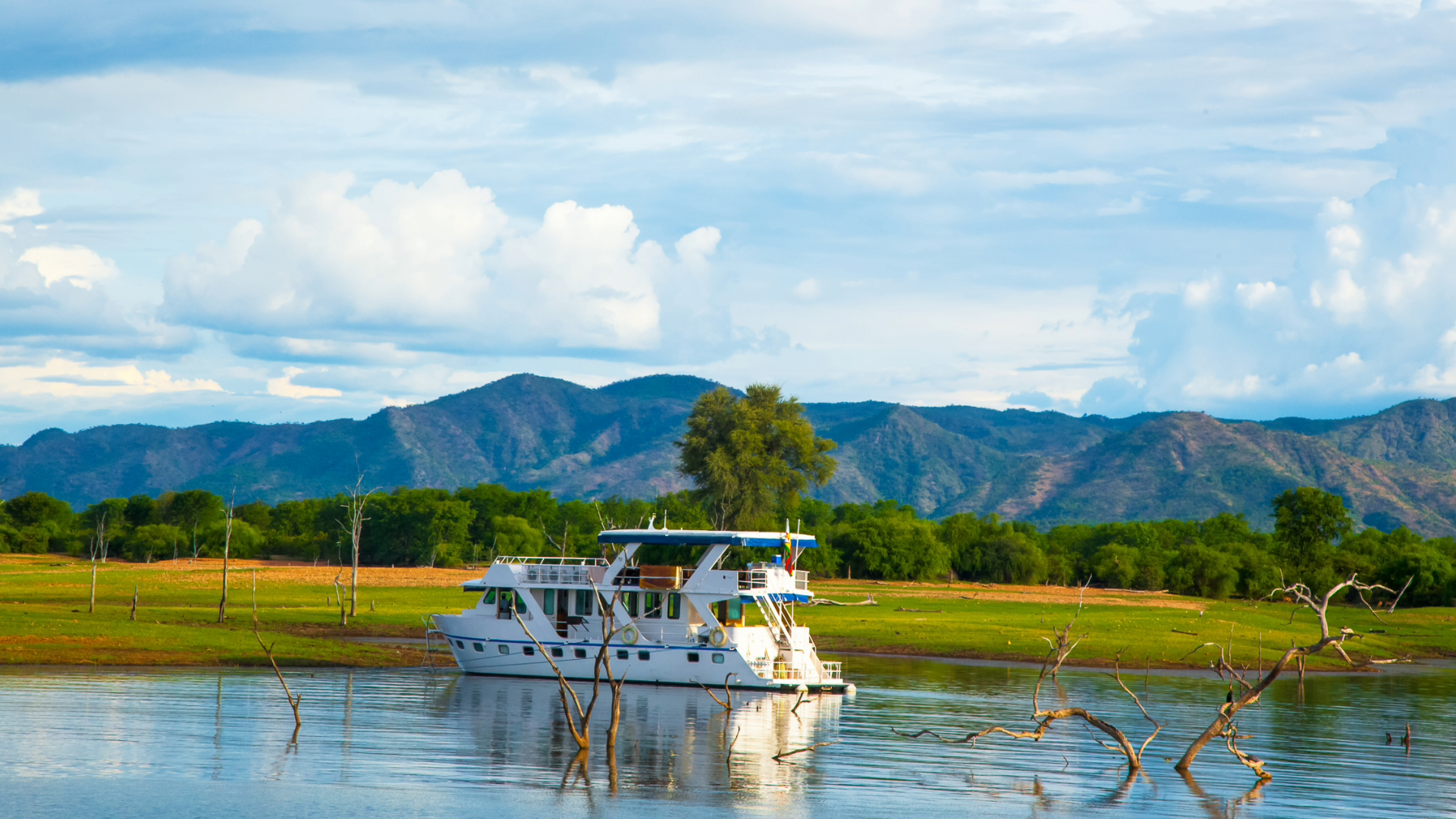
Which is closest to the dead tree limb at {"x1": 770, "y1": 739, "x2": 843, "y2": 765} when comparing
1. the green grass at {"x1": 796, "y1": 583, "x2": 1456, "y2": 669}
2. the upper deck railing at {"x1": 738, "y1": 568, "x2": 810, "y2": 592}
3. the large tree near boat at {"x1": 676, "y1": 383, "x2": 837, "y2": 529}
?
the upper deck railing at {"x1": 738, "y1": 568, "x2": 810, "y2": 592}

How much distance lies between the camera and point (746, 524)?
384ft

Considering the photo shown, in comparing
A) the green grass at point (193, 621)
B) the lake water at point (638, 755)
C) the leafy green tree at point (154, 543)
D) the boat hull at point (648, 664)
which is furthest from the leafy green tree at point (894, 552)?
the boat hull at point (648, 664)

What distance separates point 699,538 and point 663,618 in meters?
3.90

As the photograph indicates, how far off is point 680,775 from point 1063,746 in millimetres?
14883

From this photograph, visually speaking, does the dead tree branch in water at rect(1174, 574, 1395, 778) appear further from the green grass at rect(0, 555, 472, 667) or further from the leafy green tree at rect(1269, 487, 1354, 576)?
the leafy green tree at rect(1269, 487, 1354, 576)

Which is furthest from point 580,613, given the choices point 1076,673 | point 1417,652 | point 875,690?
point 1417,652

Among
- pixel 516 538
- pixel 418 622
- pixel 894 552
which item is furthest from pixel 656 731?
pixel 516 538

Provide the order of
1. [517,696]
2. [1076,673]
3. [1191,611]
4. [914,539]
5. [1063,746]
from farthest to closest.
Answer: [914,539] → [1191,611] → [1076,673] → [517,696] → [1063,746]

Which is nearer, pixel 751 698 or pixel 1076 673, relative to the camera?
pixel 751 698

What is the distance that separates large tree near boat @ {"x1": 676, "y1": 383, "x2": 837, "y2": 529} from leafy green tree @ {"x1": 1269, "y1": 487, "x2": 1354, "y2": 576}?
5060 cm

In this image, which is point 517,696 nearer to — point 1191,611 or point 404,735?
point 404,735

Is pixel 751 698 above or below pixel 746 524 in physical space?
below

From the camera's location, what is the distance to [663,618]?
54750 millimetres

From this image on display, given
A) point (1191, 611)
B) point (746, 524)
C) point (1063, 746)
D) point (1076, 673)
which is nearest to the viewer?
point (1063, 746)
